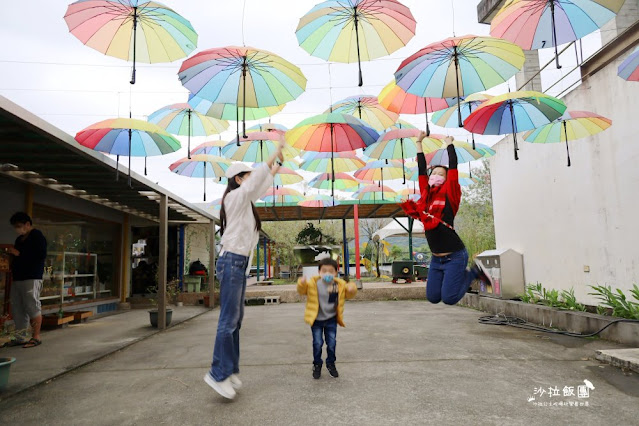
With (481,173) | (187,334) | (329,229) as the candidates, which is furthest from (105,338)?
(329,229)

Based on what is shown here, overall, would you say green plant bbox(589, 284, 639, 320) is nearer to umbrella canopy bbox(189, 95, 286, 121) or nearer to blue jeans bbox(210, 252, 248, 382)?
blue jeans bbox(210, 252, 248, 382)

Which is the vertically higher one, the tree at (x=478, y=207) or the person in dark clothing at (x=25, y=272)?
the tree at (x=478, y=207)

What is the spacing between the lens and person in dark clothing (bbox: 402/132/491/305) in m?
3.79

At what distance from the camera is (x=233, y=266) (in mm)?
3256

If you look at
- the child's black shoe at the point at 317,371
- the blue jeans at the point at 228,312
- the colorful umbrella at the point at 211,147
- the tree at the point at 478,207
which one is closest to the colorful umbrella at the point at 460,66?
the blue jeans at the point at 228,312

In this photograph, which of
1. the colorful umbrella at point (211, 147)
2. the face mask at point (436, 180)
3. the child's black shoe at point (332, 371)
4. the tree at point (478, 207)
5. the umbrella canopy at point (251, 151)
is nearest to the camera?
the child's black shoe at point (332, 371)

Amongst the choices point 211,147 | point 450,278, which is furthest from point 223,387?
point 211,147

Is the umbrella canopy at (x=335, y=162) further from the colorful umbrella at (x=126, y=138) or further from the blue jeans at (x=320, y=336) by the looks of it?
the blue jeans at (x=320, y=336)

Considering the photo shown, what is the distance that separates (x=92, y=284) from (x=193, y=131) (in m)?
5.19

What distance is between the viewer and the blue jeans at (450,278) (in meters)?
3.79

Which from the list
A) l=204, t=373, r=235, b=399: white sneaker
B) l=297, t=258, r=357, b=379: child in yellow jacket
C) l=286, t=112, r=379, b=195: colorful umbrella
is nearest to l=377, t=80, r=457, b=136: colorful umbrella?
l=286, t=112, r=379, b=195: colorful umbrella

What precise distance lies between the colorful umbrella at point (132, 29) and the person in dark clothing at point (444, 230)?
3.36 m

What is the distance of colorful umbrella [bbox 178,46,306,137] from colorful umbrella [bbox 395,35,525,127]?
4.71 feet

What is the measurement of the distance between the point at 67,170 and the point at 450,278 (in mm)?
6227
